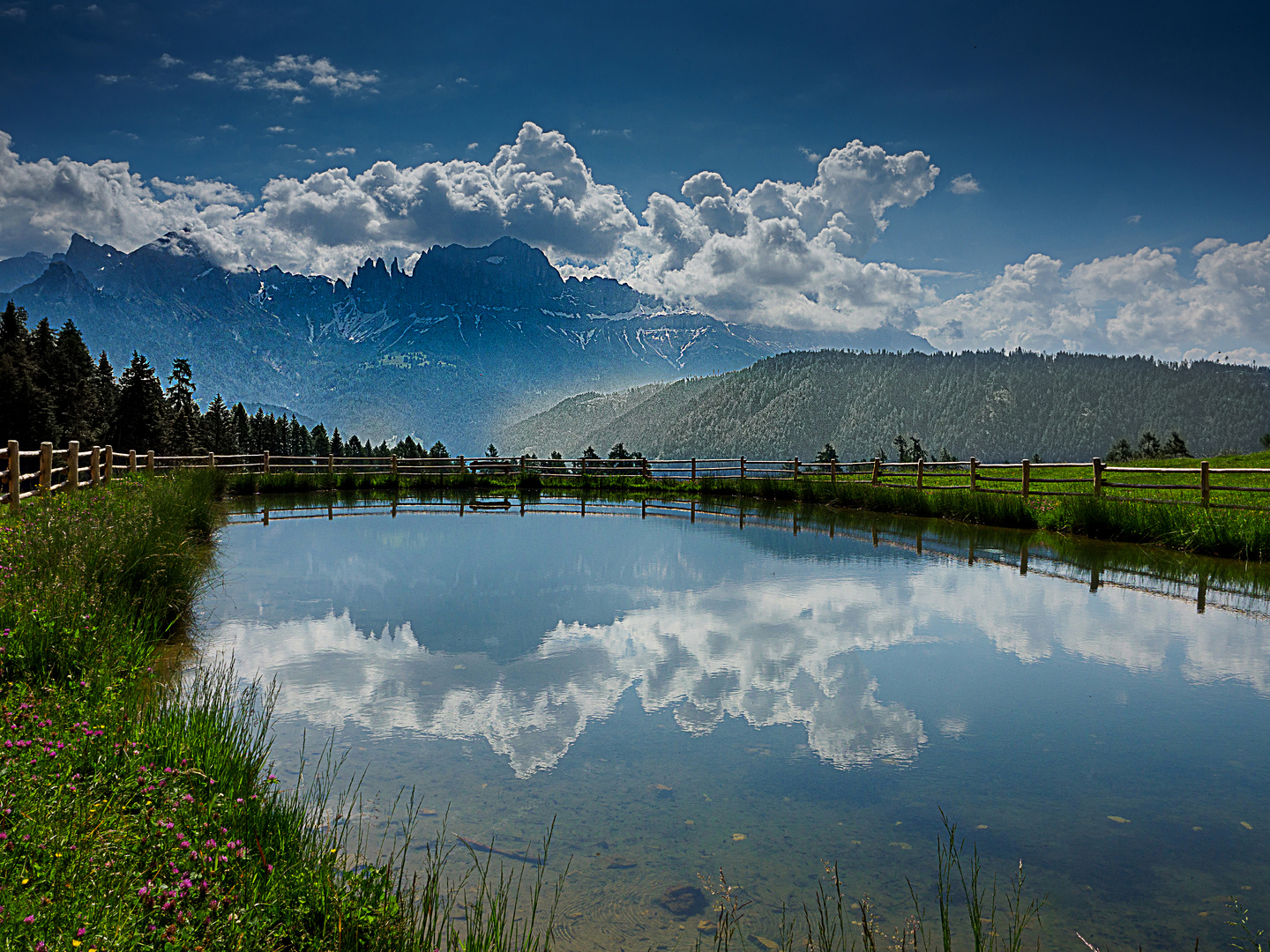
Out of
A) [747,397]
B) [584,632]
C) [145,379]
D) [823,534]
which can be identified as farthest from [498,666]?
[747,397]

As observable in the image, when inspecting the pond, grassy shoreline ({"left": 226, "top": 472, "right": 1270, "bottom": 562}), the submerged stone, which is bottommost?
the submerged stone

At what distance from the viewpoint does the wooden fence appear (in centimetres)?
Answer: 1324

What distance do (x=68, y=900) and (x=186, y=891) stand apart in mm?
297

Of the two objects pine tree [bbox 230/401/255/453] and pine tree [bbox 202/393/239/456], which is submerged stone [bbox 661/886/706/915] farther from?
pine tree [bbox 230/401/255/453]

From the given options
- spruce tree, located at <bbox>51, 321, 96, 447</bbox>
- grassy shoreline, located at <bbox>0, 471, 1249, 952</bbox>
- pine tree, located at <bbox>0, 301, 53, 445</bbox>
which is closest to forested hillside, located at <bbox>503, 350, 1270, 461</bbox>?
spruce tree, located at <bbox>51, 321, 96, 447</bbox>

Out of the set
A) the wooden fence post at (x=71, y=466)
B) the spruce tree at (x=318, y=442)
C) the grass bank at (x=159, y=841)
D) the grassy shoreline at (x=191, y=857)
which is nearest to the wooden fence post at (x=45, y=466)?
the wooden fence post at (x=71, y=466)

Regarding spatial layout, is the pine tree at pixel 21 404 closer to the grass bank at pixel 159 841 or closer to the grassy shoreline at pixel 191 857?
the grassy shoreline at pixel 191 857

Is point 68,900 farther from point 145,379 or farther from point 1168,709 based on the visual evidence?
point 145,379

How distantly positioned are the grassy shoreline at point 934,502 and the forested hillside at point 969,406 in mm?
120826

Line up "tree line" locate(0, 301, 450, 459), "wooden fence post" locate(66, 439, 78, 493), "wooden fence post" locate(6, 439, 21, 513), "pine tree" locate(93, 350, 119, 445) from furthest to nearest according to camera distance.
Result: "pine tree" locate(93, 350, 119, 445)
"tree line" locate(0, 301, 450, 459)
"wooden fence post" locate(66, 439, 78, 493)
"wooden fence post" locate(6, 439, 21, 513)

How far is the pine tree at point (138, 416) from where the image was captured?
51781mm

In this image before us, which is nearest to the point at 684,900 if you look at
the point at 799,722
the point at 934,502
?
the point at 799,722

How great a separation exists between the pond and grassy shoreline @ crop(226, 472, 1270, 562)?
6.54ft

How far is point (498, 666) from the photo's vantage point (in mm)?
6766
